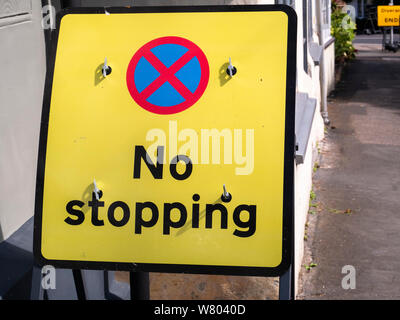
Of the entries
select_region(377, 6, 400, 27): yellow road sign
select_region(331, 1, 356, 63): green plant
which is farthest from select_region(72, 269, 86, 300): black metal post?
select_region(377, 6, 400, 27): yellow road sign

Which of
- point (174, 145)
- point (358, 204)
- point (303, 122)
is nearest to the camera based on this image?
point (174, 145)

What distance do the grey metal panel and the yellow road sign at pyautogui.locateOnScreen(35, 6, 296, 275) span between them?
1.88 metres

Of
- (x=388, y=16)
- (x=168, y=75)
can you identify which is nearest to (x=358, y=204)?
(x=168, y=75)

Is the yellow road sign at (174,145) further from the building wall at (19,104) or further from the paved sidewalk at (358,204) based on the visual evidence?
the paved sidewalk at (358,204)

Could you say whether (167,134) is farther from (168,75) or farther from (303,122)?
(303,122)

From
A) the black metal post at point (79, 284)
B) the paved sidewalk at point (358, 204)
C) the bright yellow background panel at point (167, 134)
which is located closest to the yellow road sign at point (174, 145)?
the bright yellow background panel at point (167, 134)

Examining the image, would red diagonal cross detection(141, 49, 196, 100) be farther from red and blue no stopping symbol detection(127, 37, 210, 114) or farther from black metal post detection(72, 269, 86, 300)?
black metal post detection(72, 269, 86, 300)

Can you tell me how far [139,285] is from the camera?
2.48 m

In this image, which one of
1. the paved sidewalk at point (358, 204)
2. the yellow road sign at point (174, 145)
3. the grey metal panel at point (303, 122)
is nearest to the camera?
the yellow road sign at point (174, 145)

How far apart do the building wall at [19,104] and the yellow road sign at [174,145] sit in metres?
0.89

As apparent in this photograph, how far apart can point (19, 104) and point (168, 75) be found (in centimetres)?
123

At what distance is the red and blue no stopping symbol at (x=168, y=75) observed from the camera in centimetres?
233

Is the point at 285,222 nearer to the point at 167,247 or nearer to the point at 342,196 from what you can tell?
the point at 167,247

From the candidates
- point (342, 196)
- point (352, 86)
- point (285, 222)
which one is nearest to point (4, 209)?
point (285, 222)
